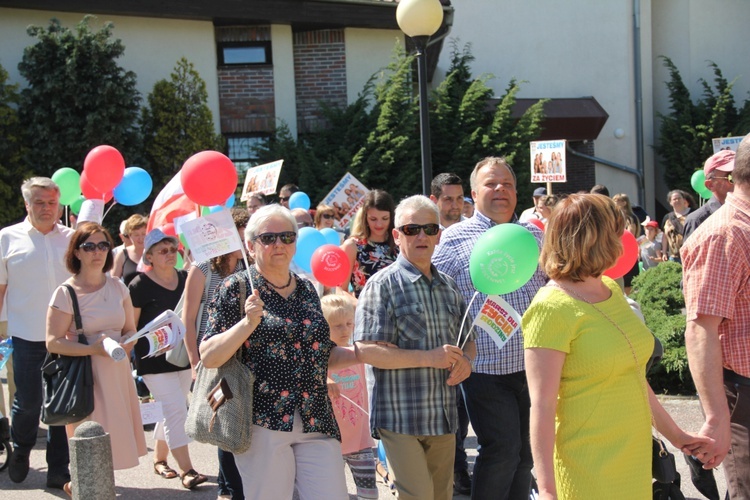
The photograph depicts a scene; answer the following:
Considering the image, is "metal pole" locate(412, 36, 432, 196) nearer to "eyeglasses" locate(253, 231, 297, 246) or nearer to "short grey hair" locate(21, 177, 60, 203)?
"short grey hair" locate(21, 177, 60, 203)

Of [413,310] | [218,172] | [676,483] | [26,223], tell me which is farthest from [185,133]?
[676,483]

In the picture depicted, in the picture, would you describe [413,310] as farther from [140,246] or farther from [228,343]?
[140,246]

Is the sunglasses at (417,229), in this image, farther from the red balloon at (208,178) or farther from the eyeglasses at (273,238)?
the red balloon at (208,178)

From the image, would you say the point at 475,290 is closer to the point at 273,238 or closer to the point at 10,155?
the point at 273,238

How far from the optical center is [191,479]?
609 centimetres

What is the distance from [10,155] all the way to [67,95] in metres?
1.51

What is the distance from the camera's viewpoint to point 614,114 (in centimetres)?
2305

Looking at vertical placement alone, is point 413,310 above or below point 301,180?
below

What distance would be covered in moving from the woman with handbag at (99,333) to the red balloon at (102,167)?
2.28 m

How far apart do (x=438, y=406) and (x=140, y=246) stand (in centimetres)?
509

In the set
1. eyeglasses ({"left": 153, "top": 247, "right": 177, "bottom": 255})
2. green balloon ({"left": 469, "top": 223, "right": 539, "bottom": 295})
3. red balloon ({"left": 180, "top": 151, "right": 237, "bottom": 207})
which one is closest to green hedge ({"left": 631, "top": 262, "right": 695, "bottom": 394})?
green balloon ({"left": 469, "top": 223, "right": 539, "bottom": 295})

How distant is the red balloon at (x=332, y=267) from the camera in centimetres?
584

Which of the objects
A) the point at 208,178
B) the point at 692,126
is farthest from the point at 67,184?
the point at 692,126

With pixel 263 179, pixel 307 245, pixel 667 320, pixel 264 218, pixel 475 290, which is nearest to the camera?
pixel 264 218
